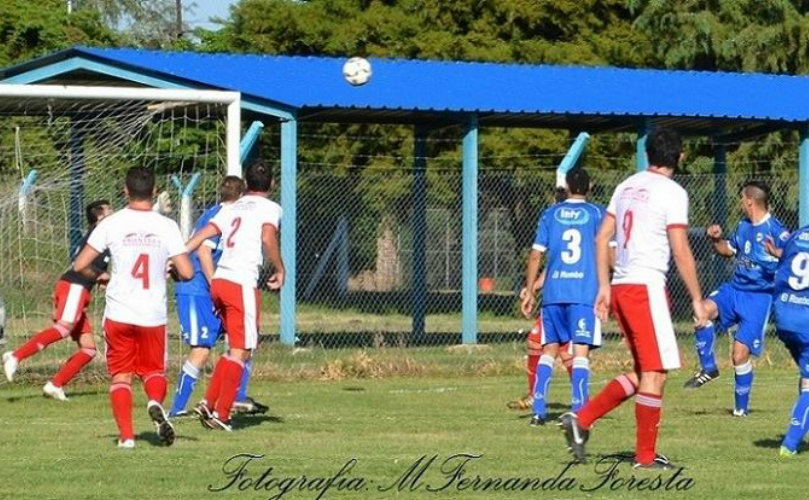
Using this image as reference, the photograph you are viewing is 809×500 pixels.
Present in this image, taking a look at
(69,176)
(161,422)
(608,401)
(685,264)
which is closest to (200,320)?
(161,422)

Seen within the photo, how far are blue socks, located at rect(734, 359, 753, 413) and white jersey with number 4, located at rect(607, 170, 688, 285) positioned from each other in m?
4.30

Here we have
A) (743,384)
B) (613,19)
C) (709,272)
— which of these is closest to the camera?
(743,384)

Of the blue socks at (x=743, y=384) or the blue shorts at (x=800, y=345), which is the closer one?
the blue shorts at (x=800, y=345)

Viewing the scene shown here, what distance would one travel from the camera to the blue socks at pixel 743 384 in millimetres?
14625

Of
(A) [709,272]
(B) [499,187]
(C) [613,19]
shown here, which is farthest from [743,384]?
(C) [613,19]

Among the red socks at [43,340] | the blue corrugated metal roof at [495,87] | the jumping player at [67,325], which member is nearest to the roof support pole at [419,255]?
the blue corrugated metal roof at [495,87]

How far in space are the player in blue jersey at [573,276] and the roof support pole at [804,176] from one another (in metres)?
12.4

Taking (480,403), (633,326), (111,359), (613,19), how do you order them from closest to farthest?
(633,326) < (111,359) < (480,403) < (613,19)

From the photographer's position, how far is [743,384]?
48.1 feet

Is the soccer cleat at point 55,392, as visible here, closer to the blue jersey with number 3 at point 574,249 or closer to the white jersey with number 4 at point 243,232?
the white jersey with number 4 at point 243,232

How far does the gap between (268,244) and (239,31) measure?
28.7 meters

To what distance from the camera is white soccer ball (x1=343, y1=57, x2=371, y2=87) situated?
21.9m

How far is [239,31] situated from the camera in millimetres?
41094

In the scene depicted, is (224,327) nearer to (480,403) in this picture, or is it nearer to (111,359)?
(111,359)
